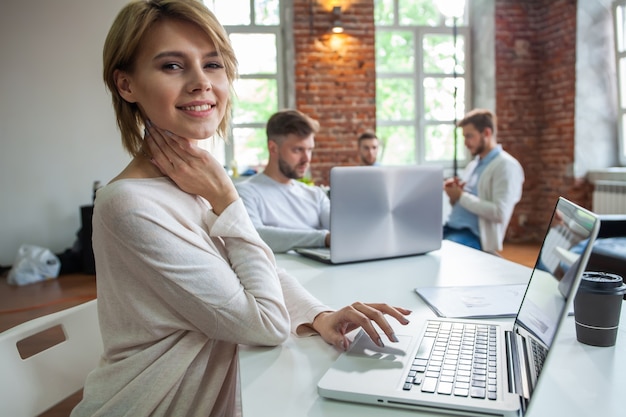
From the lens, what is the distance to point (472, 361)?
0.83 m

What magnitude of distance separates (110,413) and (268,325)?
31cm

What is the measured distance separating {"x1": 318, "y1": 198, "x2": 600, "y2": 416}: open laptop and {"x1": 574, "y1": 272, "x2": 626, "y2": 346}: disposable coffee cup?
0.34 feet

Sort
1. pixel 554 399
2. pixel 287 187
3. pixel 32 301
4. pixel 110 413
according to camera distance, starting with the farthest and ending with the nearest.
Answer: pixel 32 301 < pixel 287 187 < pixel 110 413 < pixel 554 399

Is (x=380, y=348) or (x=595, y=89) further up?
(x=595, y=89)

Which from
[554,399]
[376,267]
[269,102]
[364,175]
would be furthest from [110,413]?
[269,102]

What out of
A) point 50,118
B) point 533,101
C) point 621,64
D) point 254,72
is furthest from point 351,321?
point 533,101

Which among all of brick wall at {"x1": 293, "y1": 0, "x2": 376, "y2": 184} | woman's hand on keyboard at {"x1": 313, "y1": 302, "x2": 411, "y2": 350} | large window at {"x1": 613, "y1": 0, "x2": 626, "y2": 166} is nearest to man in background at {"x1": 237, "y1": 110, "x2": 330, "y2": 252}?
woman's hand on keyboard at {"x1": 313, "y1": 302, "x2": 411, "y2": 350}

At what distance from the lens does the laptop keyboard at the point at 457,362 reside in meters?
0.74

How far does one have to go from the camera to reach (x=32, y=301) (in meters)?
4.17

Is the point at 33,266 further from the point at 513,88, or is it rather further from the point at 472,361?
the point at 513,88

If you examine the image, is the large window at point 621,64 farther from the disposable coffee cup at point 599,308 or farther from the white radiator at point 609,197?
the disposable coffee cup at point 599,308

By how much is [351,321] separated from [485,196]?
9.21 feet

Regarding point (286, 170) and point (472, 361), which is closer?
point (472, 361)

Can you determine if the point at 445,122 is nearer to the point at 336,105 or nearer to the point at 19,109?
the point at 336,105
